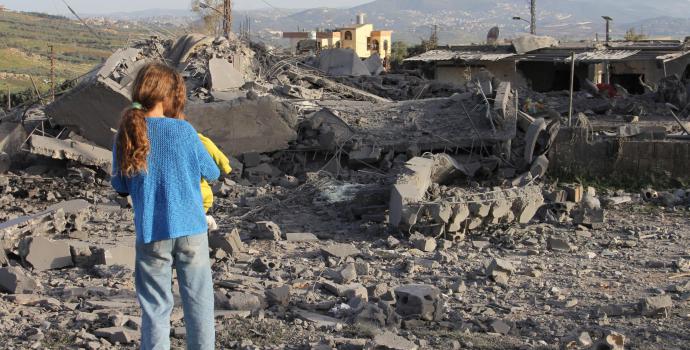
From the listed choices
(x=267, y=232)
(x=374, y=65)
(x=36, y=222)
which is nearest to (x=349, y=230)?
(x=267, y=232)

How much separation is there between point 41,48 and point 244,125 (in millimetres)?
Answer: 60462

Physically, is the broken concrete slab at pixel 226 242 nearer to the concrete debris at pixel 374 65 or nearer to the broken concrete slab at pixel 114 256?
the broken concrete slab at pixel 114 256

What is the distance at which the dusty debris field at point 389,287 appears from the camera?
18.4 ft

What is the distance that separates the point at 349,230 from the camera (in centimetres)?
988

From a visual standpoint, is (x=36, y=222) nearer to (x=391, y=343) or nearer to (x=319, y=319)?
(x=319, y=319)

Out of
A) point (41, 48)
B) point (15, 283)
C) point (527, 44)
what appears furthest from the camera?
point (41, 48)

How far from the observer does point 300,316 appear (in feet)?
19.7

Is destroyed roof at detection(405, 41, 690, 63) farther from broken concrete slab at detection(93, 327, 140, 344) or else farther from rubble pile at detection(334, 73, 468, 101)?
broken concrete slab at detection(93, 327, 140, 344)

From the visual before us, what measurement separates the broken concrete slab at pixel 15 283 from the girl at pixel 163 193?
2.77m

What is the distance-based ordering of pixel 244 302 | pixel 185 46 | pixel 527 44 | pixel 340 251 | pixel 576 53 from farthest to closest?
1. pixel 527 44
2. pixel 576 53
3. pixel 185 46
4. pixel 340 251
5. pixel 244 302

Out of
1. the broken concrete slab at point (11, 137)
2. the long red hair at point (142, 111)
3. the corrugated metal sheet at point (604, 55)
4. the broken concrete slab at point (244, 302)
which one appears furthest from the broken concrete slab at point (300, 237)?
the corrugated metal sheet at point (604, 55)

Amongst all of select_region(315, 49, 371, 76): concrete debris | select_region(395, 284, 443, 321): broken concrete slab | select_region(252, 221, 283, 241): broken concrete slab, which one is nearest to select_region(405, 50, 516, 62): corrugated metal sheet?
select_region(315, 49, 371, 76): concrete debris

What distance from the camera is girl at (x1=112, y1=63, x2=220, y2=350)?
408 centimetres

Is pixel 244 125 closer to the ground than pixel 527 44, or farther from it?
closer to the ground
